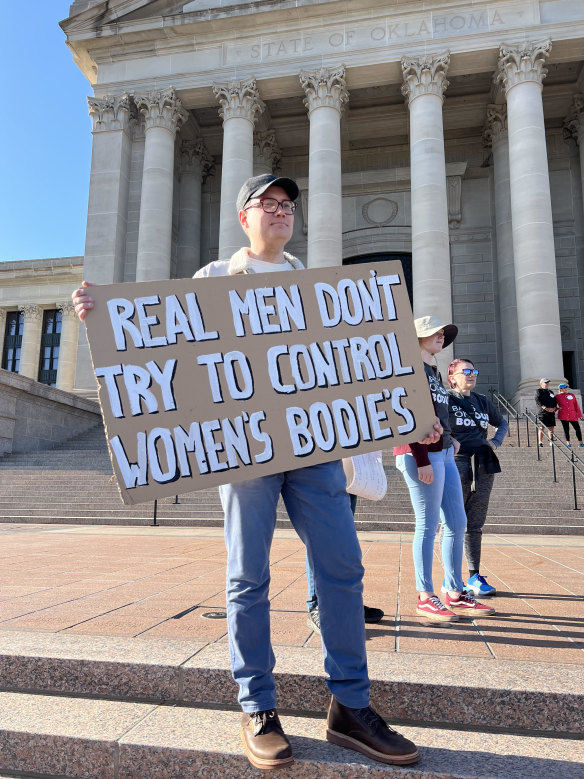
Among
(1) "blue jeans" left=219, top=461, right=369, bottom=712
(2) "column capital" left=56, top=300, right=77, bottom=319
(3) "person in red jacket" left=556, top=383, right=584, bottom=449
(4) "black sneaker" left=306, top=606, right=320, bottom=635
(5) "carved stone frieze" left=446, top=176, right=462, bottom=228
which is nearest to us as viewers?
(1) "blue jeans" left=219, top=461, right=369, bottom=712

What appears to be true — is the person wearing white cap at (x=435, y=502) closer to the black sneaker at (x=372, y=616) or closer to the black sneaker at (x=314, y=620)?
the black sneaker at (x=372, y=616)

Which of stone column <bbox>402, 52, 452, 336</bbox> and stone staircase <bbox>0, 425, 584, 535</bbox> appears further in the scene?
stone column <bbox>402, 52, 452, 336</bbox>

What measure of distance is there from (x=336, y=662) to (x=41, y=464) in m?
15.3

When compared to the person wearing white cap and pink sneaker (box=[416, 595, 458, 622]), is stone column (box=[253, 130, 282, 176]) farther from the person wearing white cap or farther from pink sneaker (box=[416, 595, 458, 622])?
pink sneaker (box=[416, 595, 458, 622])

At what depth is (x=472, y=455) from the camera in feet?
15.9

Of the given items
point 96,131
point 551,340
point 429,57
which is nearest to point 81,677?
point 551,340

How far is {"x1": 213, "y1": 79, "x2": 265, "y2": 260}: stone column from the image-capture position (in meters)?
22.6

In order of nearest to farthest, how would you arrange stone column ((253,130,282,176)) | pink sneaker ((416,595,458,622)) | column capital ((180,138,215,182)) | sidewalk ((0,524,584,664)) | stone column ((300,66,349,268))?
sidewalk ((0,524,584,664)) → pink sneaker ((416,595,458,622)) → stone column ((300,66,349,268)) → stone column ((253,130,282,176)) → column capital ((180,138,215,182))

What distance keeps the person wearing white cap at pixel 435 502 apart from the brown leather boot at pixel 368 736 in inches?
64.9

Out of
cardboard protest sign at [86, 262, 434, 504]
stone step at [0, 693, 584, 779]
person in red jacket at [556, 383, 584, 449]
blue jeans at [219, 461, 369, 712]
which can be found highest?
person in red jacket at [556, 383, 584, 449]

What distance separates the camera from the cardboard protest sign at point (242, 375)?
2602mm

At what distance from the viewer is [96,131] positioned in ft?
80.7

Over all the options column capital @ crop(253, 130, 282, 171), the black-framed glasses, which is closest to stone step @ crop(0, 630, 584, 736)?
the black-framed glasses

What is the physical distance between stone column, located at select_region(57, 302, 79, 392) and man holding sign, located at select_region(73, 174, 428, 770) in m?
37.7
